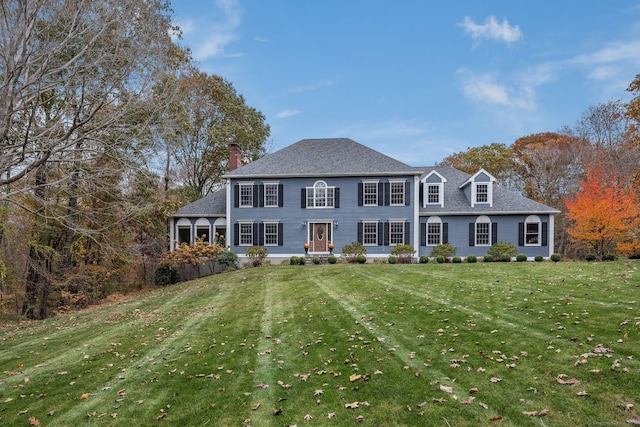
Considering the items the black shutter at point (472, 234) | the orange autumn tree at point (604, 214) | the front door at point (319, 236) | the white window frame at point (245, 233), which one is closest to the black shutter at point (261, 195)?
the white window frame at point (245, 233)

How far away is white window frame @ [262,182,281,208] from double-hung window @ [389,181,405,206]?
6.80 meters

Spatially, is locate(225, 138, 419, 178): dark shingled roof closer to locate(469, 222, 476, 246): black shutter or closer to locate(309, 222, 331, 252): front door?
locate(309, 222, 331, 252): front door

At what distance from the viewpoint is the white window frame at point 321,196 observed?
2272cm

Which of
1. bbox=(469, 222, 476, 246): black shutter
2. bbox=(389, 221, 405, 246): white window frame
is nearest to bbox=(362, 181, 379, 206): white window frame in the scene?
bbox=(389, 221, 405, 246): white window frame

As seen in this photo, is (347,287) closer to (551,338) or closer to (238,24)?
(551,338)

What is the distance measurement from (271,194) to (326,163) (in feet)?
12.8

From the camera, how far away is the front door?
74.7 feet

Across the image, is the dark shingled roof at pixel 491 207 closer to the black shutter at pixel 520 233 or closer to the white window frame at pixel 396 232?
the black shutter at pixel 520 233

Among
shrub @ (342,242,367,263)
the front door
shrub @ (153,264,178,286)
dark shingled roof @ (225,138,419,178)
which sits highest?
dark shingled roof @ (225,138,419,178)

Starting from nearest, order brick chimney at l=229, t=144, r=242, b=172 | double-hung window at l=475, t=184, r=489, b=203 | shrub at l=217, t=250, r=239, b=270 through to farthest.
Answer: shrub at l=217, t=250, r=239, b=270 → double-hung window at l=475, t=184, r=489, b=203 → brick chimney at l=229, t=144, r=242, b=172

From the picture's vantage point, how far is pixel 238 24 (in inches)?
665

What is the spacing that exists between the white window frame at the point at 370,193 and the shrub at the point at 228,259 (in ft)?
26.9

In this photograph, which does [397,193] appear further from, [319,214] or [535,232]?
[535,232]

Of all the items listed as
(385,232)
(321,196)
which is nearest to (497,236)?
(385,232)
